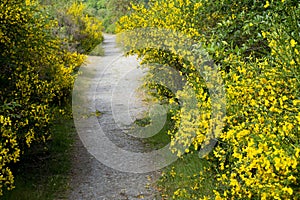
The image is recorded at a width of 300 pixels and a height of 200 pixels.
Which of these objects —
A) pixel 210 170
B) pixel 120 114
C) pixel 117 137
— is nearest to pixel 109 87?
pixel 120 114

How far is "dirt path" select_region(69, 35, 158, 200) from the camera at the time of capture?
22.0 feet

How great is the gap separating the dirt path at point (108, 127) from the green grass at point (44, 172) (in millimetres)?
220

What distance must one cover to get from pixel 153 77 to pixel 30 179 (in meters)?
3.61

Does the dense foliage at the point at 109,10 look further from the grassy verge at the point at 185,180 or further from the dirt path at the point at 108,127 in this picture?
the grassy verge at the point at 185,180

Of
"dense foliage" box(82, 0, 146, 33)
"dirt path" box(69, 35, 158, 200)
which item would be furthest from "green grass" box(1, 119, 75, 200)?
"dense foliage" box(82, 0, 146, 33)

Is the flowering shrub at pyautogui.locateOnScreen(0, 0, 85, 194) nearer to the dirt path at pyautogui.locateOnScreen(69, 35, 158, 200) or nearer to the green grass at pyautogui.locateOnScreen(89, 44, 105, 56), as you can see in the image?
the dirt path at pyautogui.locateOnScreen(69, 35, 158, 200)

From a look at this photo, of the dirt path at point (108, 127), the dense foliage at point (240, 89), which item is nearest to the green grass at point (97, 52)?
the dirt path at point (108, 127)

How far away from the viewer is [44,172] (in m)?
7.29

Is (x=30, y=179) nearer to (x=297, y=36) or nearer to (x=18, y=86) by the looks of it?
(x=18, y=86)

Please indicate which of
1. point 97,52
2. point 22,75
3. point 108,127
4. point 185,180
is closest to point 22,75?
point 22,75

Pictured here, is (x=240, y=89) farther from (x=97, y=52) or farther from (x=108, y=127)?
(x=97, y=52)

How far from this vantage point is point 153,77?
8.90 metres

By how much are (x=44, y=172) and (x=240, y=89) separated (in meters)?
4.78

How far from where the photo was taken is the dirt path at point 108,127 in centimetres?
670
